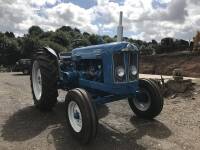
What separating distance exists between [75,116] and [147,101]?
2.10 m

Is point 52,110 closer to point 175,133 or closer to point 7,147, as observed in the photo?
point 7,147

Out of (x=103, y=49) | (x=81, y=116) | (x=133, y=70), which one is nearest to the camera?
(x=81, y=116)

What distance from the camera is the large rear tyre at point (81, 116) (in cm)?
576

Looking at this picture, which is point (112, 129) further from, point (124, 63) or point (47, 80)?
point (47, 80)

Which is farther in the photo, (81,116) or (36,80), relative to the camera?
(36,80)

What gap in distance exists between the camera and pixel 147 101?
767 centimetres

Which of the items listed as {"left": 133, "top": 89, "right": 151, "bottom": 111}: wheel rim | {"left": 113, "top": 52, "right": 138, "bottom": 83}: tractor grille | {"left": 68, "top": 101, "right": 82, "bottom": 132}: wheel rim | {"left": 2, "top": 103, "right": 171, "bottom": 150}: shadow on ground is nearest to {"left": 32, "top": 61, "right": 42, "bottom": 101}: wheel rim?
{"left": 2, "top": 103, "right": 171, "bottom": 150}: shadow on ground

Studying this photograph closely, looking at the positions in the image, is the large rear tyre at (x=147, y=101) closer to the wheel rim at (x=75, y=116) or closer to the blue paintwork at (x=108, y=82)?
the blue paintwork at (x=108, y=82)

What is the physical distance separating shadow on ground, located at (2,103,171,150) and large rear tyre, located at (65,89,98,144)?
205 millimetres

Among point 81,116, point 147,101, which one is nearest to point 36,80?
point 147,101

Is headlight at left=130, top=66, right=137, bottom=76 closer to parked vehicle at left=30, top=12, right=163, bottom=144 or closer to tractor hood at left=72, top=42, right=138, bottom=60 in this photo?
parked vehicle at left=30, top=12, right=163, bottom=144

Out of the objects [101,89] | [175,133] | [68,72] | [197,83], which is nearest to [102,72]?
[101,89]

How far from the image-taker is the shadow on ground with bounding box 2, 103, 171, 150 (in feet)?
19.8

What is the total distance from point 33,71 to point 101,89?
2886 millimetres
